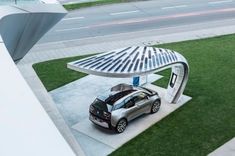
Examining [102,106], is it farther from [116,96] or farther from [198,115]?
[198,115]

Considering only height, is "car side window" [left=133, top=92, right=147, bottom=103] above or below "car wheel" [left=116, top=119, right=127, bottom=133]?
above

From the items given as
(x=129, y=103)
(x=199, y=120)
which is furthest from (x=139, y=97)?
(x=199, y=120)

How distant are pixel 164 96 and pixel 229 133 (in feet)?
10.9

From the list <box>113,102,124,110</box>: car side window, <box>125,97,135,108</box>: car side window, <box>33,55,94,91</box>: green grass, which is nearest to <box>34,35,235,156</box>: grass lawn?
<box>33,55,94,91</box>: green grass

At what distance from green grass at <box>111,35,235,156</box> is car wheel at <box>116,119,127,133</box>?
64 centimetres

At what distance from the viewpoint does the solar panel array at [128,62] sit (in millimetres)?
13336

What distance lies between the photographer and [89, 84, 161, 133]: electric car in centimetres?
1312

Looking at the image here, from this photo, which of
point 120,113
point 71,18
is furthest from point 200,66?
point 71,18

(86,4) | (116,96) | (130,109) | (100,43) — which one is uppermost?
(116,96)

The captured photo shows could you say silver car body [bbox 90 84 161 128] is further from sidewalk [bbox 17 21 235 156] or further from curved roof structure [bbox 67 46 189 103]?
sidewalk [bbox 17 21 235 156]

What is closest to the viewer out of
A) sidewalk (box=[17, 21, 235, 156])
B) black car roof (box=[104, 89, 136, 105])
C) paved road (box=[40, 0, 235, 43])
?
black car roof (box=[104, 89, 136, 105])

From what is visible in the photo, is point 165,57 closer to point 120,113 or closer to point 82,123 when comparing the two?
point 120,113

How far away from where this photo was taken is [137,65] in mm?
13719

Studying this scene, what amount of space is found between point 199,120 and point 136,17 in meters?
14.8
